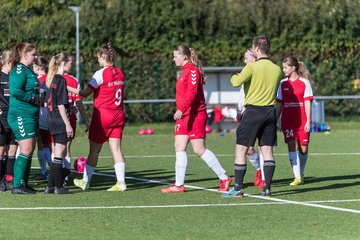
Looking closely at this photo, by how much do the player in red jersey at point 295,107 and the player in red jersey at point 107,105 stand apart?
2.44 metres

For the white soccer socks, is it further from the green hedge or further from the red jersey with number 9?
the green hedge

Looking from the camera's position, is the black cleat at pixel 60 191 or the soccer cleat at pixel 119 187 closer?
the black cleat at pixel 60 191

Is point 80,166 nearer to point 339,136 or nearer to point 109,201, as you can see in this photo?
point 109,201

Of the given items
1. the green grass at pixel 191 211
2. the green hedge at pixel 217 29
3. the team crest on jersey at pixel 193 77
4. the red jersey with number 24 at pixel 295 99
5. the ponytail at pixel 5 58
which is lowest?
the green grass at pixel 191 211

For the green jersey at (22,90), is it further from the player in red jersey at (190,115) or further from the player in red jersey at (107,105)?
the player in red jersey at (190,115)

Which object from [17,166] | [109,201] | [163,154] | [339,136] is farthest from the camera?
[339,136]

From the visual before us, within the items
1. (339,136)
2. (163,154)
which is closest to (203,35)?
(339,136)

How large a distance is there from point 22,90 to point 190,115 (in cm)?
227

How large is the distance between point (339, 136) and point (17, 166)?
16.2 m

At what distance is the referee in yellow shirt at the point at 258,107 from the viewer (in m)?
12.3

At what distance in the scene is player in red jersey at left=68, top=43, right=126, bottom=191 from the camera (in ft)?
43.9

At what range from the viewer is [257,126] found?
12336 millimetres

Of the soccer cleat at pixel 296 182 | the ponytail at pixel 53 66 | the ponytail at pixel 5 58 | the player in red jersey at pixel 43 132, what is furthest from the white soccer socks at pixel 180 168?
the ponytail at pixel 5 58

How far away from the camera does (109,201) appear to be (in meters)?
12.2
